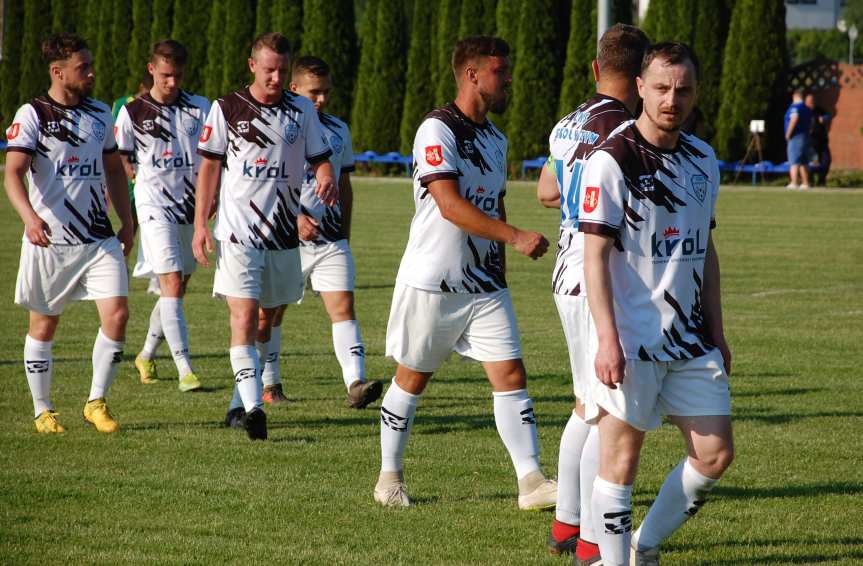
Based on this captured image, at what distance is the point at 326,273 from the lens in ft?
32.3

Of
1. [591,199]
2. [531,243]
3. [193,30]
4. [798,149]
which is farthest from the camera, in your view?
[193,30]

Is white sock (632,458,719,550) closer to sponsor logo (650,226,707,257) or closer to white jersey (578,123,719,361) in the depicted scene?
white jersey (578,123,719,361)

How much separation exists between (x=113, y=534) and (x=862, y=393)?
579cm

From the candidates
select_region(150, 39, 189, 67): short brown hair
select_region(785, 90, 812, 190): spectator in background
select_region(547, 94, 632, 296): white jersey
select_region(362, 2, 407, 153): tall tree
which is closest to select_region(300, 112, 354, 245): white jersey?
select_region(150, 39, 189, 67): short brown hair

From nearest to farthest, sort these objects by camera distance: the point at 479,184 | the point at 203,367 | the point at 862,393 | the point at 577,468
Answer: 1. the point at 577,468
2. the point at 479,184
3. the point at 862,393
4. the point at 203,367

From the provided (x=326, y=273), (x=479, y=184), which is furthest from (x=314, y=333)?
(x=479, y=184)

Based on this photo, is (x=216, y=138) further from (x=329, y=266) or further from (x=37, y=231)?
(x=329, y=266)

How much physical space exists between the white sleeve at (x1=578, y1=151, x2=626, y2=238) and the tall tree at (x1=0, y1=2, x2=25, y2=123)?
1800 inches

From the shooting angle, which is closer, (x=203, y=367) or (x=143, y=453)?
(x=143, y=453)

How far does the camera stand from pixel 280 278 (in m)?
8.35

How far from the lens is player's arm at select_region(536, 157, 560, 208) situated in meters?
5.97

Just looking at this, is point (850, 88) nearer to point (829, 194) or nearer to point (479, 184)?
point (829, 194)

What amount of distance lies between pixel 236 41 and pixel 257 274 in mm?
35174

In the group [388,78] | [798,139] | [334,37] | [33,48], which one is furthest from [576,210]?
[33,48]
